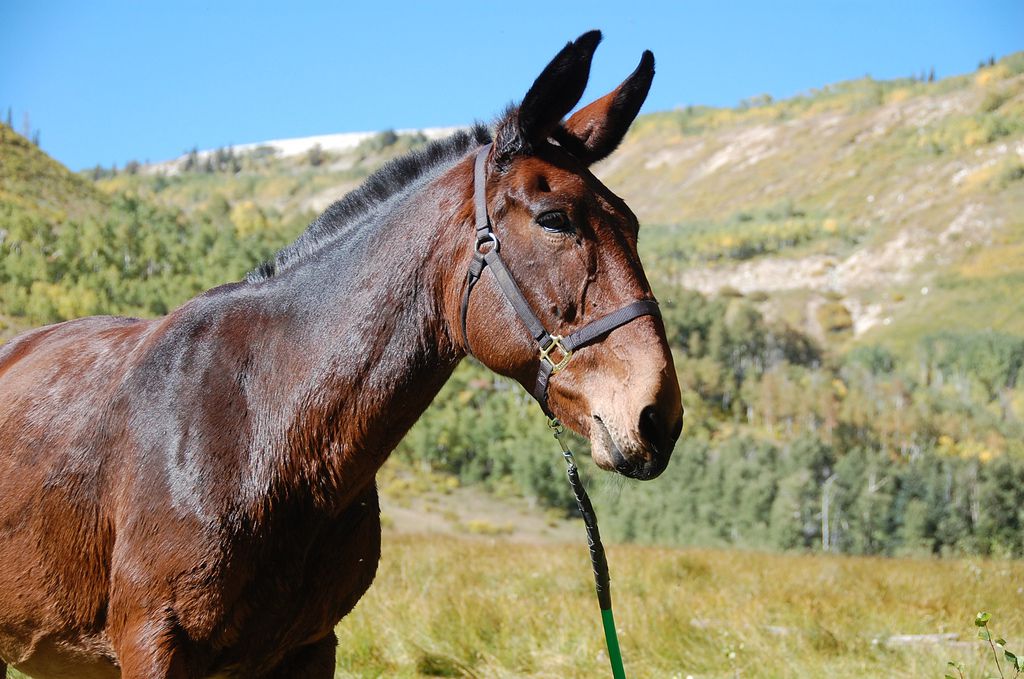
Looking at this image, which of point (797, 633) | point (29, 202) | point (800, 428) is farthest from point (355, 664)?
point (800, 428)

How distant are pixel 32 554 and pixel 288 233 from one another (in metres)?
97.7

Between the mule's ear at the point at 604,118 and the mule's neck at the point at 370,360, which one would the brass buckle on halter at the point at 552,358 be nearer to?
the mule's neck at the point at 370,360

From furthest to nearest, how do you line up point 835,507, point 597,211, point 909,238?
point 909,238 → point 835,507 → point 597,211

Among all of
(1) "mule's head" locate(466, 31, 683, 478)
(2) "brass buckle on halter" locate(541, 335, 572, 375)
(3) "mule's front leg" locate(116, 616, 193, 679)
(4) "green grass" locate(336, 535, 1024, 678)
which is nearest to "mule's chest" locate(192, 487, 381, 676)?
(3) "mule's front leg" locate(116, 616, 193, 679)

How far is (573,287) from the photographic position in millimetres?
2590

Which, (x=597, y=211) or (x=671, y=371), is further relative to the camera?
(x=597, y=211)

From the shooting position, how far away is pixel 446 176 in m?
3.00

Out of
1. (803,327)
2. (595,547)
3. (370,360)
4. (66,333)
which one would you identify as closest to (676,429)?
(595,547)

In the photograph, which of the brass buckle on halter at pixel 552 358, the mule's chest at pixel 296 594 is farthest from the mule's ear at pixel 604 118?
the mule's chest at pixel 296 594

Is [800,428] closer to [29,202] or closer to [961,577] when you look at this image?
[29,202]

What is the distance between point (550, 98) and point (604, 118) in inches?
10.9

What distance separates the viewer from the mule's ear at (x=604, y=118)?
9.57 feet

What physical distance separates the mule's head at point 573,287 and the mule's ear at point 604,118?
0.10ft

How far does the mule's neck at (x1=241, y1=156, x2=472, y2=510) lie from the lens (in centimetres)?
285
